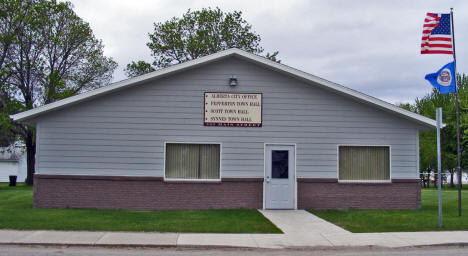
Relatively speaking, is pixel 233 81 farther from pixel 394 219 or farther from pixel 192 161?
pixel 394 219

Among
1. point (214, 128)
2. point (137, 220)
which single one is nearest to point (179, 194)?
point (214, 128)

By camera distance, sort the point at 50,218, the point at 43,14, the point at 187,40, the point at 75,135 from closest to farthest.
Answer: the point at 50,218, the point at 75,135, the point at 43,14, the point at 187,40

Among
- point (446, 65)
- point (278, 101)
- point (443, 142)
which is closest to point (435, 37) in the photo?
point (446, 65)

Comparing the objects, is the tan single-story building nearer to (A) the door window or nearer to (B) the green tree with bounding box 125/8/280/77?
(A) the door window

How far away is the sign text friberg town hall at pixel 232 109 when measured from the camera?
51.8 feet

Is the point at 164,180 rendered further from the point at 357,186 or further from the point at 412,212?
the point at 412,212

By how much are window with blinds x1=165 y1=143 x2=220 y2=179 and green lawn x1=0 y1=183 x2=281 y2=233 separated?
1.34 metres

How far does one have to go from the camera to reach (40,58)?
35000 mm

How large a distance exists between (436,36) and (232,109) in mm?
6365

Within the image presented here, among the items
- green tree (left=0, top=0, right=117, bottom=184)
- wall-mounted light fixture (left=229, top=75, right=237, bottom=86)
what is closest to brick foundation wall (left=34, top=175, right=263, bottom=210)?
wall-mounted light fixture (left=229, top=75, right=237, bottom=86)

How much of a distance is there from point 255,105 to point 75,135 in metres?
5.75

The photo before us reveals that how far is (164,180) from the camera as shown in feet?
50.9

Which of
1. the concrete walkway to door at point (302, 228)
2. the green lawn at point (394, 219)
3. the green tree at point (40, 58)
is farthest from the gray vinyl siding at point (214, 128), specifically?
the green tree at point (40, 58)

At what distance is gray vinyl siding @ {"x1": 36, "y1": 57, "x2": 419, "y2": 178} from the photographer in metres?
15.4
